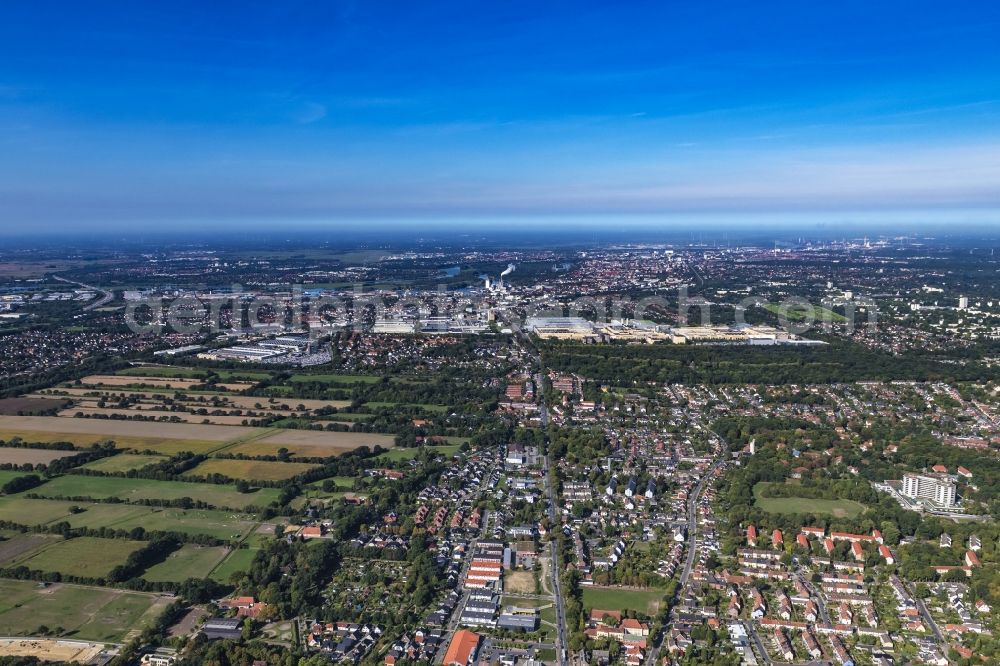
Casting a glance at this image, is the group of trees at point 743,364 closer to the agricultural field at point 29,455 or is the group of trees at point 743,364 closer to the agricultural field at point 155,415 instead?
the agricultural field at point 155,415

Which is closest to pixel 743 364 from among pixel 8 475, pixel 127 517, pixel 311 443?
pixel 311 443

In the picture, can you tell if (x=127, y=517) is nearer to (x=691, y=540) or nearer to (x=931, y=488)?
(x=691, y=540)

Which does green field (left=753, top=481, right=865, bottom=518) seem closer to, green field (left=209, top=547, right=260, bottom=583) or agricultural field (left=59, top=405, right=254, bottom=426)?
green field (left=209, top=547, right=260, bottom=583)

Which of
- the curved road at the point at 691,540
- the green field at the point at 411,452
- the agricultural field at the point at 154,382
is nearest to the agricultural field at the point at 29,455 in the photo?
the agricultural field at the point at 154,382

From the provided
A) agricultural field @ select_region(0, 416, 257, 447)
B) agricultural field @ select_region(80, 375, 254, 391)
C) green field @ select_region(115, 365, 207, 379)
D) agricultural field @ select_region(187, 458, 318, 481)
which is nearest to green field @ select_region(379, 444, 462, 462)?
agricultural field @ select_region(187, 458, 318, 481)

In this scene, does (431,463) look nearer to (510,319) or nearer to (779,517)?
(779,517)

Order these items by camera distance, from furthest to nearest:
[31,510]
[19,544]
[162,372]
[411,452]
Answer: [162,372], [411,452], [31,510], [19,544]
